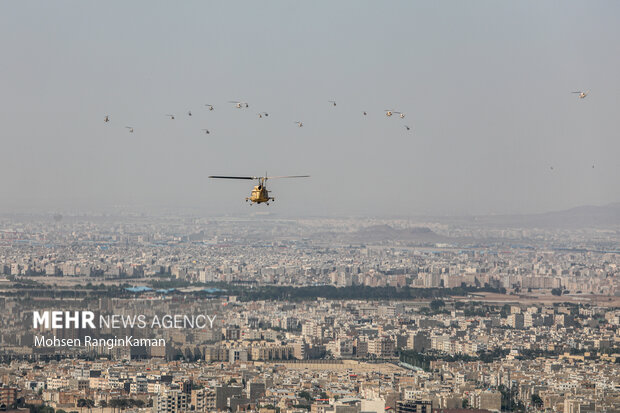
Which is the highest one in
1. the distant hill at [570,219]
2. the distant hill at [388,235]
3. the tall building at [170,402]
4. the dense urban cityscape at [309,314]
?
the distant hill at [570,219]

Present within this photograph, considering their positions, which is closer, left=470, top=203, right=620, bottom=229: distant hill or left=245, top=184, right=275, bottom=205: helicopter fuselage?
left=245, top=184, right=275, bottom=205: helicopter fuselage

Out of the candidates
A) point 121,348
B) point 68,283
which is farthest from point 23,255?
point 121,348

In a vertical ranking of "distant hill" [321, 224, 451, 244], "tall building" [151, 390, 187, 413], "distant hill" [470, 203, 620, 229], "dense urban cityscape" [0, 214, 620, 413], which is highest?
"distant hill" [470, 203, 620, 229]

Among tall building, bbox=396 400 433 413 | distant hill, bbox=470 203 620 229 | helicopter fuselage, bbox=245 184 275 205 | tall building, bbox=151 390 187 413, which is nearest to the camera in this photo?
helicopter fuselage, bbox=245 184 275 205

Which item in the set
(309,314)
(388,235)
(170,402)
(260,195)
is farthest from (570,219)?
(260,195)

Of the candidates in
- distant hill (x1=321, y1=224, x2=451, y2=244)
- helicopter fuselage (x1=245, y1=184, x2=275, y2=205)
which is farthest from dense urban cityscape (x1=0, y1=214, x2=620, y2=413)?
helicopter fuselage (x1=245, y1=184, x2=275, y2=205)

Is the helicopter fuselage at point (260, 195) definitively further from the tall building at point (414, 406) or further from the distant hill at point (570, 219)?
the distant hill at point (570, 219)

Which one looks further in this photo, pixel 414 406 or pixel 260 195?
pixel 414 406

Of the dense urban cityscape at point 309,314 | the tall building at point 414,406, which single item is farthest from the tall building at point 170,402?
the tall building at point 414,406

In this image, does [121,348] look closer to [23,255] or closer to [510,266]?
[23,255]

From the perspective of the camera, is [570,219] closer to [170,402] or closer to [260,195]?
[170,402]

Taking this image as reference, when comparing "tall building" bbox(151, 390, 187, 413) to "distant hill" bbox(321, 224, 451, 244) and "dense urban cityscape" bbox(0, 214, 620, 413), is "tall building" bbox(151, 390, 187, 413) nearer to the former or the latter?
"dense urban cityscape" bbox(0, 214, 620, 413)
